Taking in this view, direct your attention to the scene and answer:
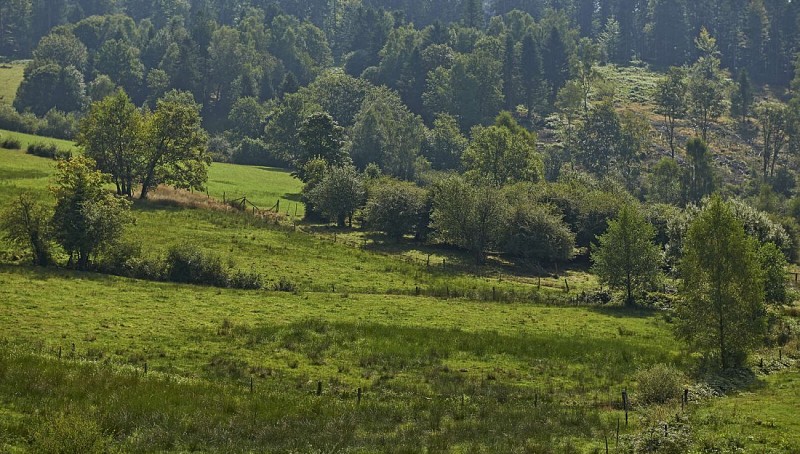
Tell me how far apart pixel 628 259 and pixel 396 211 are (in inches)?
1285

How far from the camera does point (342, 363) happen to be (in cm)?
4469

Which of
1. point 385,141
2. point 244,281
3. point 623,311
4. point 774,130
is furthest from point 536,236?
point 774,130

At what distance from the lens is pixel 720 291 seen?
165 feet

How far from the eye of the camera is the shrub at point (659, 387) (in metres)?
40.8

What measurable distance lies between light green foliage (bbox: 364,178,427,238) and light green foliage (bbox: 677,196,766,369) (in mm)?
45302

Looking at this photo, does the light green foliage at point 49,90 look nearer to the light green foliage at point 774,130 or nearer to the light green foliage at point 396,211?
the light green foliage at point 396,211

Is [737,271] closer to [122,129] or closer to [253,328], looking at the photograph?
[253,328]

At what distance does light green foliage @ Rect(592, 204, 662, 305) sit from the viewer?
7138 cm

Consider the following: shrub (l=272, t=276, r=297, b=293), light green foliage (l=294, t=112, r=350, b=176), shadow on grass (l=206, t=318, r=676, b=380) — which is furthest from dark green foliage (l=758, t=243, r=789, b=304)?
light green foliage (l=294, t=112, r=350, b=176)

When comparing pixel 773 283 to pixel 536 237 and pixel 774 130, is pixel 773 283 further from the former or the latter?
pixel 774 130

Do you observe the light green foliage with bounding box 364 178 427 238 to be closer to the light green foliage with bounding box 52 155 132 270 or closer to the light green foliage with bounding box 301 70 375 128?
the light green foliage with bounding box 52 155 132 270

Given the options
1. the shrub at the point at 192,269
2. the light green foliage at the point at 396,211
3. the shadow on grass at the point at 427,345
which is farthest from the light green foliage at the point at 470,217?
the shadow on grass at the point at 427,345

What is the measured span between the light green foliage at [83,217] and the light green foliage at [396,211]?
3646cm

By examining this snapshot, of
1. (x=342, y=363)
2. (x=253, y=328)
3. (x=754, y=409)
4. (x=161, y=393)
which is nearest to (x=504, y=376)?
(x=342, y=363)
